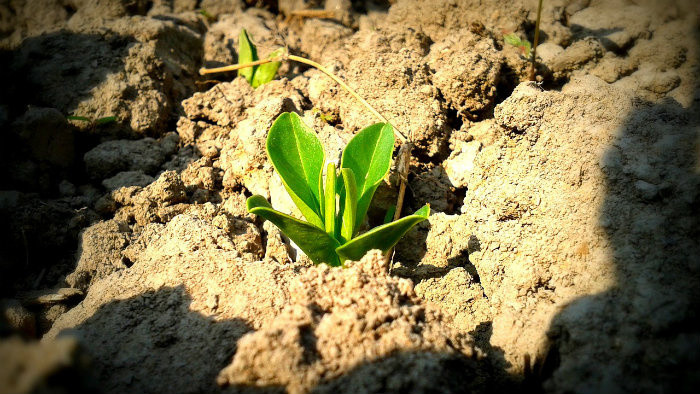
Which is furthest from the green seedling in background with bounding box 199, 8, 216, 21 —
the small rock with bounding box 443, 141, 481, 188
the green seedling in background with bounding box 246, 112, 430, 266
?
the small rock with bounding box 443, 141, 481, 188

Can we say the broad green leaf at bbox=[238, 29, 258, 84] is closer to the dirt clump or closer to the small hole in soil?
the small hole in soil

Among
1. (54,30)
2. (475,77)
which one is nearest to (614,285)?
(475,77)

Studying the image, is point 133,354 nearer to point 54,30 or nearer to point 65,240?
point 65,240

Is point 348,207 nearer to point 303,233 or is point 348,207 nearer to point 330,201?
point 330,201

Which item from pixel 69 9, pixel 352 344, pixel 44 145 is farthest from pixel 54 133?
pixel 352 344

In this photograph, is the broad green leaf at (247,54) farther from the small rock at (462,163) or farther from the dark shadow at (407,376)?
the dark shadow at (407,376)
